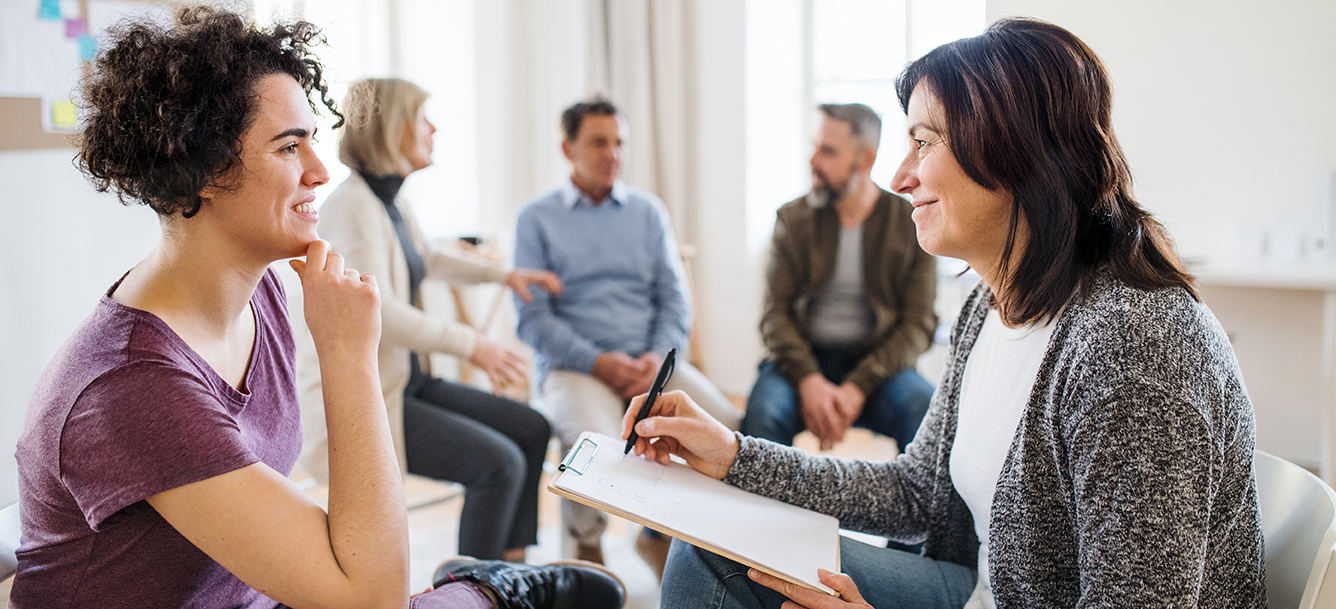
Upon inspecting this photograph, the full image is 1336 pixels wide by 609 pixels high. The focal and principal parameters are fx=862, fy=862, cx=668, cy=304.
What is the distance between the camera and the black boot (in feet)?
3.88

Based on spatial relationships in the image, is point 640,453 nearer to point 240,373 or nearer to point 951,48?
point 240,373

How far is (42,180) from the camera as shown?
212 cm

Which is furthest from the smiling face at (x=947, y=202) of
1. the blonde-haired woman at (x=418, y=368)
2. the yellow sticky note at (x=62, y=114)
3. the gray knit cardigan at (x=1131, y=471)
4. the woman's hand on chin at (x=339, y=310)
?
the yellow sticky note at (x=62, y=114)

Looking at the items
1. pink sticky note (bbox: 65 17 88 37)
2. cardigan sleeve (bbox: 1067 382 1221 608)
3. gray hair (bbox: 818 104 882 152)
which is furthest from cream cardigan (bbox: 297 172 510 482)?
cardigan sleeve (bbox: 1067 382 1221 608)

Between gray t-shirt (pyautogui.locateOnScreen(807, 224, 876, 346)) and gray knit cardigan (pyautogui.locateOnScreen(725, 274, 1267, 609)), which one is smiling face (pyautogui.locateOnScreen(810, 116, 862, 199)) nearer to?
gray t-shirt (pyautogui.locateOnScreen(807, 224, 876, 346))

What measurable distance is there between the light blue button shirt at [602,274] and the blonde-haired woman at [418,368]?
0.37 m

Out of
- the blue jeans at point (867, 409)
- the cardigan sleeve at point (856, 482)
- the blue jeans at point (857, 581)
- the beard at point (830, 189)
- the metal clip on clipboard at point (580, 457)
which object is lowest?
the blue jeans at point (867, 409)

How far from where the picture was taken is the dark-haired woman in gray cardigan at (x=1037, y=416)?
0.81 meters

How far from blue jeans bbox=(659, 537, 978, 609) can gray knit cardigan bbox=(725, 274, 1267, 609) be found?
155 mm

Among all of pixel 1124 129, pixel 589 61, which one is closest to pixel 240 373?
pixel 1124 129

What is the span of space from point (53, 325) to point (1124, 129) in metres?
2.58

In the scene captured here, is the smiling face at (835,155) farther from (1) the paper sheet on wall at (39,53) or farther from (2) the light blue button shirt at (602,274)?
(1) the paper sheet on wall at (39,53)

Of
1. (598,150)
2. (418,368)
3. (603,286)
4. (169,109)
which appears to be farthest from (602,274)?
(169,109)

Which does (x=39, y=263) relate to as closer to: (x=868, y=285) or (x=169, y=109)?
(x=169, y=109)
